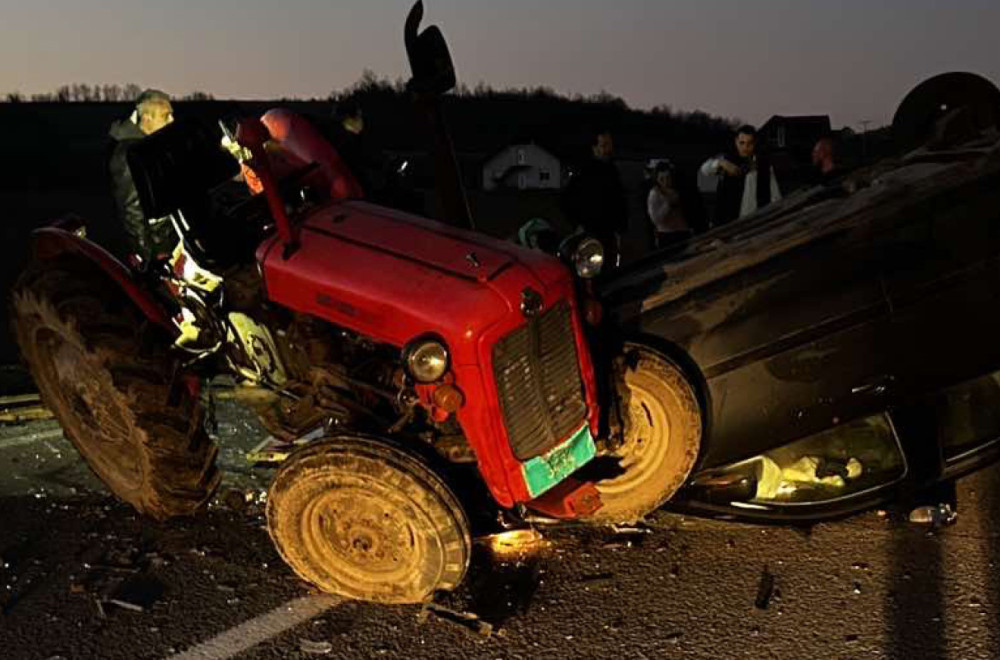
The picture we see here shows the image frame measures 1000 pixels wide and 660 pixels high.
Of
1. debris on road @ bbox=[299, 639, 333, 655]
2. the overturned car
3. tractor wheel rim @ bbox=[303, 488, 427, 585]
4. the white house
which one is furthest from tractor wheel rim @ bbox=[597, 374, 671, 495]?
the white house

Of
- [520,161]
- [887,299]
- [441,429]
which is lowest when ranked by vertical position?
[520,161]

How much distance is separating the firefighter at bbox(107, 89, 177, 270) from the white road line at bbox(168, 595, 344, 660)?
1.91 meters

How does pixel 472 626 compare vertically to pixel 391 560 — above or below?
below

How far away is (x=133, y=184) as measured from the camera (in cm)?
463

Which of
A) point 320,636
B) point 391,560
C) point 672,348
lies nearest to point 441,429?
point 391,560

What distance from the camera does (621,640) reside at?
3.72 m

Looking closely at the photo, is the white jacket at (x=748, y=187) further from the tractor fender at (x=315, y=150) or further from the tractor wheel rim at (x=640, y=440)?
the tractor fender at (x=315, y=150)

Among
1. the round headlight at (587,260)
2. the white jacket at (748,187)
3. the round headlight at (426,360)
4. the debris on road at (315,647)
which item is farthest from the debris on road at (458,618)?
the white jacket at (748,187)

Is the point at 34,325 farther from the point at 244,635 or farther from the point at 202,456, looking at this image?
the point at 244,635

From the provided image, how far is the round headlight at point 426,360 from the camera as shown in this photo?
350 centimetres

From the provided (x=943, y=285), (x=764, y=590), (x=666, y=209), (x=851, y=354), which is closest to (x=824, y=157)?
(x=666, y=209)

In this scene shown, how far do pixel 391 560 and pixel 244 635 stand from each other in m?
0.66

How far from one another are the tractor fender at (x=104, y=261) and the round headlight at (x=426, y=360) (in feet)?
5.67

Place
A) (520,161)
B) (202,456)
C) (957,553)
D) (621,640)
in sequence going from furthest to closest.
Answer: (520,161) → (202,456) → (957,553) → (621,640)
